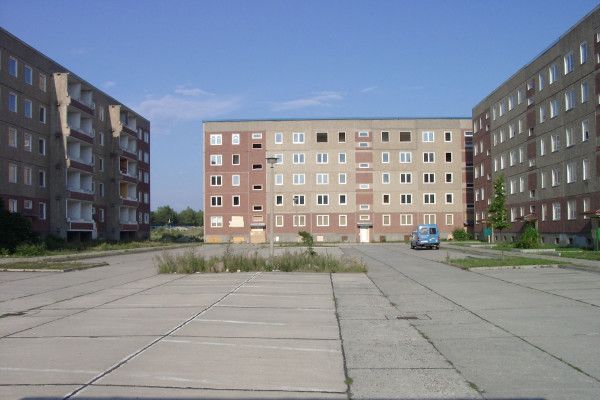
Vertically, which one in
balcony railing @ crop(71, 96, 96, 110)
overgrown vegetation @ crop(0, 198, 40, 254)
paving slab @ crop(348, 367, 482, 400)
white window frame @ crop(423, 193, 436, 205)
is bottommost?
paving slab @ crop(348, 367, 482, 400)

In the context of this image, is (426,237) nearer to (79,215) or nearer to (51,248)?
(51,248)

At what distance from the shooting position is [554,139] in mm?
47500

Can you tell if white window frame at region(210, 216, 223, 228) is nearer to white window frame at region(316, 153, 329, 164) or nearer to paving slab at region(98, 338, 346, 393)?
white window frame at region(316, 153, 329, 164)

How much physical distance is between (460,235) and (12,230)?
179 feet

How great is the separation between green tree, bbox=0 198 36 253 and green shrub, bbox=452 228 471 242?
52781 mm

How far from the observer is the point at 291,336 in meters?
9.29

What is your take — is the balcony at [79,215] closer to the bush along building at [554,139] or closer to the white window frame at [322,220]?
the white window frame at [322,220]

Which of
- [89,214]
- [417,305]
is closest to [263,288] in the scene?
[417,305]

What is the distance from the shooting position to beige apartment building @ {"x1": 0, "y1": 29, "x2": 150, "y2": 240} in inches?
1762

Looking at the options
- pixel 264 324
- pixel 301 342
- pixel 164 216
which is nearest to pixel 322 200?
pixel 264 324

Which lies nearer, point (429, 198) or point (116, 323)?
point (116, 323)

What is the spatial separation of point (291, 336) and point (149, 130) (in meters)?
78.1

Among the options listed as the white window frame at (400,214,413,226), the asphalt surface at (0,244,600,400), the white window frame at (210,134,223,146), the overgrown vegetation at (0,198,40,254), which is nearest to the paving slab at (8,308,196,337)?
the asphalt surface at (0,244,600,400)

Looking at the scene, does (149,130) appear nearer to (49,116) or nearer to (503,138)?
(49,116)
